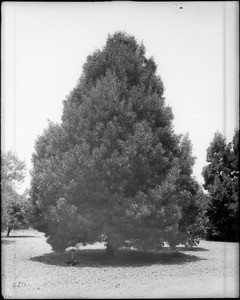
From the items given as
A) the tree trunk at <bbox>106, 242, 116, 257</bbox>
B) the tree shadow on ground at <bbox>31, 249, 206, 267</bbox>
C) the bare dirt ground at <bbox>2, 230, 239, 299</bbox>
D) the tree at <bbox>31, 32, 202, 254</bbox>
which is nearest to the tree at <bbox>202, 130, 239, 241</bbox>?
the tree shadow on ground at <bbox>31, 249, 206, 267</bbox>

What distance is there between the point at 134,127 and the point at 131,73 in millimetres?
3284

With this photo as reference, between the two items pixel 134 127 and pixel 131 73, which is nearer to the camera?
pixel 134 127

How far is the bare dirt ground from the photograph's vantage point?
35.3 ft

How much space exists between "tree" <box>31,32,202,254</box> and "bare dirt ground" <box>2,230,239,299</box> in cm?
125

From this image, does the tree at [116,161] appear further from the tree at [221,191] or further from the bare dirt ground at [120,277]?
the tree at [221,191]

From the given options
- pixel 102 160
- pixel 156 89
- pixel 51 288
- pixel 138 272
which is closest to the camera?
pixel 51 288

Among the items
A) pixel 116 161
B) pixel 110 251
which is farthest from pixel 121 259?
pixel 116 161

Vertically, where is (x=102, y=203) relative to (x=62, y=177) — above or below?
below

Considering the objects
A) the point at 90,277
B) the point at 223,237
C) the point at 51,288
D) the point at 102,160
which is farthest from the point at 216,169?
the point at 51,288

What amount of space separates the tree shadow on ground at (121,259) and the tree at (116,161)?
0.90m

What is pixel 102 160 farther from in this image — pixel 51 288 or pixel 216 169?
pixel 216 169

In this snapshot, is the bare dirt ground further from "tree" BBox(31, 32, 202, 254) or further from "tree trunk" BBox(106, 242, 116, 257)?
"tree" BBox(31, 32, 202, 254)

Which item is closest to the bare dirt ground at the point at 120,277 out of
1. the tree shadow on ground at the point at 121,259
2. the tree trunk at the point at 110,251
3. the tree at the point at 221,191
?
the tree shadow on ground at the point at 121,259

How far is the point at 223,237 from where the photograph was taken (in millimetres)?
32938
